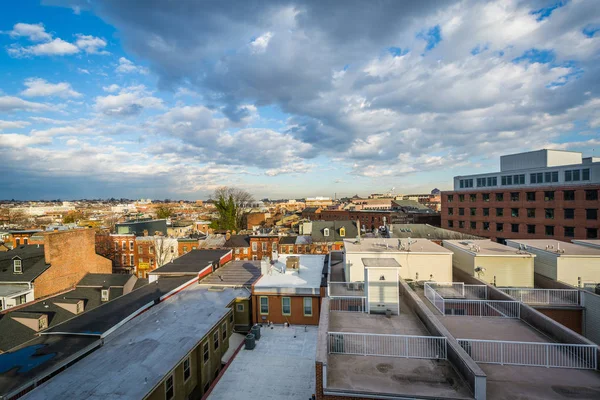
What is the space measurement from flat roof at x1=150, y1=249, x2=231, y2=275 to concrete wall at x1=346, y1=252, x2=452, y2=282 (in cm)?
1593

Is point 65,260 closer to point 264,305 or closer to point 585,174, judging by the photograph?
point 264,305

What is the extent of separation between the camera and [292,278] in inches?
860

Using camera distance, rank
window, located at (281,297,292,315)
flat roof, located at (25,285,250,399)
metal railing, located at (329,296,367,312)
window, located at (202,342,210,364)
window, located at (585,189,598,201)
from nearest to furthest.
Result: flat roof, located at (25,285,250,399)
metal railing, located at (329,296,367,312)
window, located at (202,342,210,364)
window, located at (281,297,292,315)
window, located at (585,189,598,201)

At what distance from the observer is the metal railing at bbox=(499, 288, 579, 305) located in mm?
13609

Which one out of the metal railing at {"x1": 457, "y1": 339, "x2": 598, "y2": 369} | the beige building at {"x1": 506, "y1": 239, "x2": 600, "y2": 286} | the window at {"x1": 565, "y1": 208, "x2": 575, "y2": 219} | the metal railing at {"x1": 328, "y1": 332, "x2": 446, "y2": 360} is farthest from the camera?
the window at {"x1": 565, "y1": 208, "x2": 575, "y2": 219}

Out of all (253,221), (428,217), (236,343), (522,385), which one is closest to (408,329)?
(522,385)

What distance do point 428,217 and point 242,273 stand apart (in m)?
52.8

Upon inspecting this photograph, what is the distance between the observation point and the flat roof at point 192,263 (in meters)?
24.9

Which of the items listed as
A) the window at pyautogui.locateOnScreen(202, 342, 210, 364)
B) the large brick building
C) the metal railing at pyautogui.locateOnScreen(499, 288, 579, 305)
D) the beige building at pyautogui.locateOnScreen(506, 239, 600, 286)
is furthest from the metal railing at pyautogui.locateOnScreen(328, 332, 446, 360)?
the large brick building

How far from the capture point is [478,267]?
16.1m

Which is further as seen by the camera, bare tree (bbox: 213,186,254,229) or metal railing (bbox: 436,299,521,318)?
bare tree (bbox: 213,186,254,229)

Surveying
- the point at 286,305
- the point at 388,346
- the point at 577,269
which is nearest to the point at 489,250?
the point at 577,269

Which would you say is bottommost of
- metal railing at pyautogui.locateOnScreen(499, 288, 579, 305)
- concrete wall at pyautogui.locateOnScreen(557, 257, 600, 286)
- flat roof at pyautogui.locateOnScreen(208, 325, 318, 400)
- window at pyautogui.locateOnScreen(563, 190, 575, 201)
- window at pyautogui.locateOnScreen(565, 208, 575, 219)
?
flat roof at pyautogui.locateOnScreen(208, 325, 318, 400)

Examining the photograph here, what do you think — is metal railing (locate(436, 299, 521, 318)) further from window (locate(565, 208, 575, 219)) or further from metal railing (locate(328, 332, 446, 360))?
window (locate(565, 208, 575, 219))
